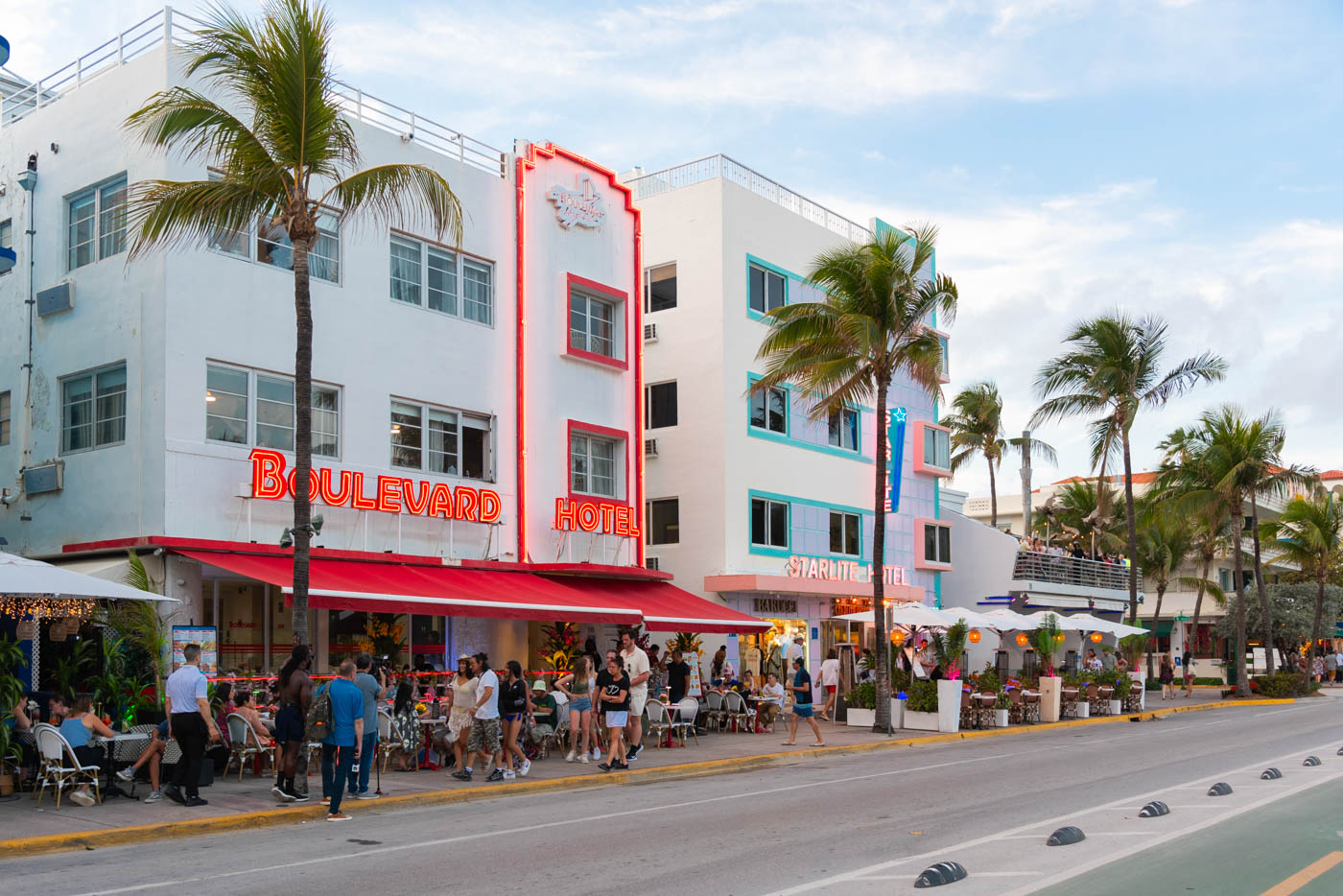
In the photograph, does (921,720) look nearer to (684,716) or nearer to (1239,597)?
(684,716)

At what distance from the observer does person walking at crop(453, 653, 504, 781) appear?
1633 centimetres

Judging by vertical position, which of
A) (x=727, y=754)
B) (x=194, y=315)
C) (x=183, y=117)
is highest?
(x=183, y=117)

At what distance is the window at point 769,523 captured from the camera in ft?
106

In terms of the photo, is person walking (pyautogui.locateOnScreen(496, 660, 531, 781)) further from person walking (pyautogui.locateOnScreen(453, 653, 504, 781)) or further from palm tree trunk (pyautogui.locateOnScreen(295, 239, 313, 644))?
palm tree trunk (pyautogui.locateOnScreen(295, 239, 313, 644))

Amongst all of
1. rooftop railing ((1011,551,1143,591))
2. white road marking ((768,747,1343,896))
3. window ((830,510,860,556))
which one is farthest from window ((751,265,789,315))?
white road marking ((768,747,1343,896))

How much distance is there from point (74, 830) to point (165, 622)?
6.69m

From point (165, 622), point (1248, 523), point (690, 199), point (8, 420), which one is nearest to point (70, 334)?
point (8, 420)

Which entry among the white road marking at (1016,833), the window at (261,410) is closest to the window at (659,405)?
the window at (261,410)

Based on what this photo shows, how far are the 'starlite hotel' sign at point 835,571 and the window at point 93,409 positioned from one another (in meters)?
16.9

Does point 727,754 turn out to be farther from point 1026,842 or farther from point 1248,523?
point 1248,523

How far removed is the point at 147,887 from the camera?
30.9 ft

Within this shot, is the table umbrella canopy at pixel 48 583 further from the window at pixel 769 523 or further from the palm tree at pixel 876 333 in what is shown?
the window at pixel 769 523

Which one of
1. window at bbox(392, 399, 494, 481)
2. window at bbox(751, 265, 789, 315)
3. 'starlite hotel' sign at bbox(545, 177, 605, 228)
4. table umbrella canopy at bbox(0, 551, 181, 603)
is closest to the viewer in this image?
table umbrella canopy at bbox(0, 551, 181, 603)

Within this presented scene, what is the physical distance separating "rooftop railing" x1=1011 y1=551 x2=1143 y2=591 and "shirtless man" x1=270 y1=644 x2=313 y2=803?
106ft
